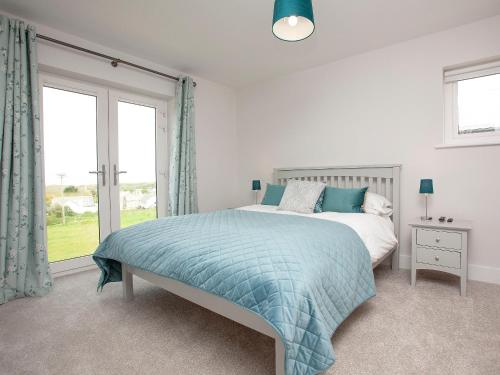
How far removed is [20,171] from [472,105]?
13.9ft

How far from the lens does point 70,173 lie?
9.68ft

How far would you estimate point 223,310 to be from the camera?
1.40 meters

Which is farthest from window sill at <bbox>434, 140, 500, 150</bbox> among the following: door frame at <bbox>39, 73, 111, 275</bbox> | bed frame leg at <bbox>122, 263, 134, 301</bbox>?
door frame at <bbox>39, 73, 111, 275</bbox>

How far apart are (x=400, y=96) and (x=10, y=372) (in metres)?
3.74

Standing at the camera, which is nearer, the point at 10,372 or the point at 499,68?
the point at 10,372

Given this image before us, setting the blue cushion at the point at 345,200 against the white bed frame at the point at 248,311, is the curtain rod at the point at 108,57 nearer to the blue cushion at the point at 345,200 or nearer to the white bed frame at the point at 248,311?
the white bed frame at the point at 248,311

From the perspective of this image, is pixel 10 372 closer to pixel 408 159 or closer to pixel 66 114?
pixel 66 114

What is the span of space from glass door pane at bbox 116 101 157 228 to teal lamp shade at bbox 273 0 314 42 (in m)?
2.33

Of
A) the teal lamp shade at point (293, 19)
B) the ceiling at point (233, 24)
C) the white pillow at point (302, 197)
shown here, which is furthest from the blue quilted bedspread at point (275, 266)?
the ceiling at point (233, 24)

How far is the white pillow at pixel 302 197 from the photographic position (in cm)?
282

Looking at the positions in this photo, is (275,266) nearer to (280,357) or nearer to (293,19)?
(280,357)

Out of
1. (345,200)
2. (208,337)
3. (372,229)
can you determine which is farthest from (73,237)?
(372,229)

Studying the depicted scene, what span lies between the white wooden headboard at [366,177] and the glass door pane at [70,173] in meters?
2.48

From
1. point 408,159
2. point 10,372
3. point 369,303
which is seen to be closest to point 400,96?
point 408,159
